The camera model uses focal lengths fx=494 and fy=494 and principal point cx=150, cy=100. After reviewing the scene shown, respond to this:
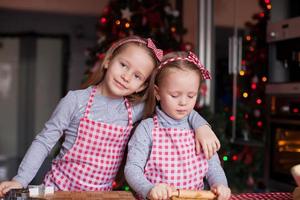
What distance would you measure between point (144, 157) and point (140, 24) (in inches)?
117

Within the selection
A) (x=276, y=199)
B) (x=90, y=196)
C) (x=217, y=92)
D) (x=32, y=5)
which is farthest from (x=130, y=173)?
(x=32, y=5)

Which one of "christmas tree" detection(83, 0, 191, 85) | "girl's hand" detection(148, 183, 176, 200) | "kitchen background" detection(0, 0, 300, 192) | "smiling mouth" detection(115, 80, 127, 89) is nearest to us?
"girl's hand" detection(148, 183, 176, 200)

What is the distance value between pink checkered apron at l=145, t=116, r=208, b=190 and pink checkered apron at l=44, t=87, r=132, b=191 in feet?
0.68

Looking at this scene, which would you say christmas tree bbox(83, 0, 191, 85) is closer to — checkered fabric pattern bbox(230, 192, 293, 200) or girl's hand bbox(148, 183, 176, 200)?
checkered fabric pattern bbox(230, 192, 293, 200)

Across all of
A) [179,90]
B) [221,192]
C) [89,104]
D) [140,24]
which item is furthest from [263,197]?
[140,24]

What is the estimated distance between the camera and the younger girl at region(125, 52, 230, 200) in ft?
4.62

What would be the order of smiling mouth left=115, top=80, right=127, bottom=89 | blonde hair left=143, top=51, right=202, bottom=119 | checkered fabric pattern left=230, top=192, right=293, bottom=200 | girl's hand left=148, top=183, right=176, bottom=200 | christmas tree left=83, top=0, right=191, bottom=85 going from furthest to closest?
christmas tree left=83, top=0, right=191, bottom=85 < smiling mouth left=115, top=80, right=127, bottom=89 < blonde hair left=143, top=51, right=202, bottom=119 < checkered fabric pattern left=230, top=192, right=293, bottom=200 < girl's hand left=148, top=183, right=176, bottom=200

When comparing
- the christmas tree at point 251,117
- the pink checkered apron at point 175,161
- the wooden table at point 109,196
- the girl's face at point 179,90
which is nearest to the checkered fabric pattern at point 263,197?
the wooden table at point 109,196

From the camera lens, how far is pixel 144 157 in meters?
1.42

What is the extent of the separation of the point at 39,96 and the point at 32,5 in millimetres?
1415

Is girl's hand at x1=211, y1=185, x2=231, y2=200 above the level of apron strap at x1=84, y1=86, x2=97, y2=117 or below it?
below

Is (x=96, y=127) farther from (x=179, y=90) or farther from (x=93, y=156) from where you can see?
(x=179, y=90)

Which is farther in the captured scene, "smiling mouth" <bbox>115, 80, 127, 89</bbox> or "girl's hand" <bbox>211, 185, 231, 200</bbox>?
"smiling mouth" <bbox>115, 80, 127, 89</bbox>

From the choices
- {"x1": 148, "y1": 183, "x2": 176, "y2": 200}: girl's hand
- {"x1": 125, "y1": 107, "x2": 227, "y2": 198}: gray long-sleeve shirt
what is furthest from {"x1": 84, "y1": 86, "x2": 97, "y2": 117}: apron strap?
{"x1": 148, "y1": 183, "x2": 176, "y2": 200}: girl's hand
